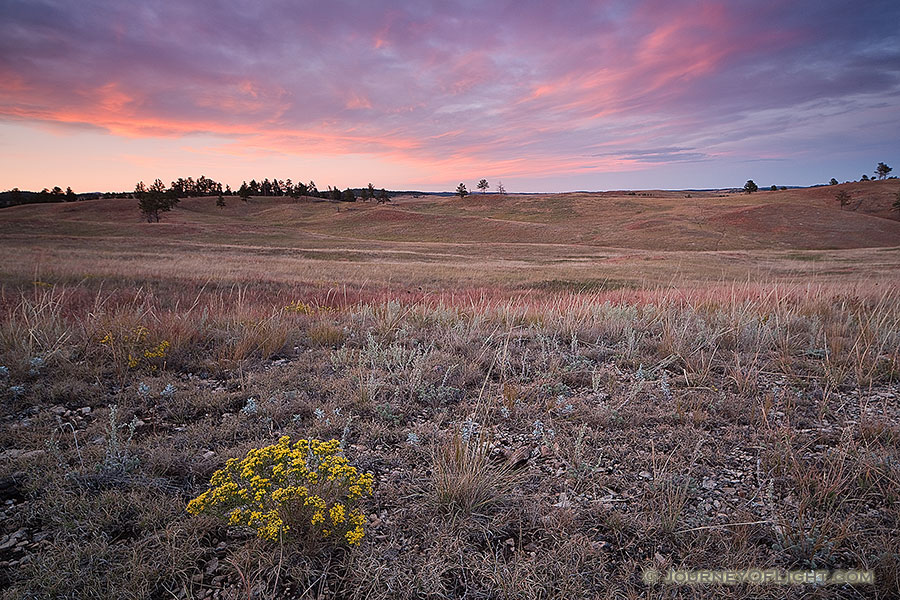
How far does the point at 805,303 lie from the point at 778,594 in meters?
7.34

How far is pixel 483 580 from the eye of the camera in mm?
1873

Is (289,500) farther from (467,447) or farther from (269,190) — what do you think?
(269,190)

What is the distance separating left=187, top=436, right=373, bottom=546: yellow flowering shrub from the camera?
1904 millimetres

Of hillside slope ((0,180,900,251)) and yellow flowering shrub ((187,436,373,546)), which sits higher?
hillside slope ((0,180,900,251))

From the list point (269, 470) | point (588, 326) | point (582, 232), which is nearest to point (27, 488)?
point (269, 470)

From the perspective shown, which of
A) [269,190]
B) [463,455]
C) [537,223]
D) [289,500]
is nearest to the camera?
[289,500]

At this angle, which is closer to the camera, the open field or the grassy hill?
the open field

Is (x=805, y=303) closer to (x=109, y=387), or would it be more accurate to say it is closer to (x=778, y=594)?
(x=778, y=594)

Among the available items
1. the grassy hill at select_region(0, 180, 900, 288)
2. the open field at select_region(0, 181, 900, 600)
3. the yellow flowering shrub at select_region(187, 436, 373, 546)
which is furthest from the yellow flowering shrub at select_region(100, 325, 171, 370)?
the grassy hill at select_region(0, 180, 900, 288)

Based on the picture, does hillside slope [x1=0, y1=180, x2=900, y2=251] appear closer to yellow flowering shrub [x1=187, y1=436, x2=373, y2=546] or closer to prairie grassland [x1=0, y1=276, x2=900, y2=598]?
prairie grassland [x1=0, y1=276, x2=900, y2=598]

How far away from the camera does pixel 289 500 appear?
81.4 inches

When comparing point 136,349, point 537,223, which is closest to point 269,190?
point 537,223

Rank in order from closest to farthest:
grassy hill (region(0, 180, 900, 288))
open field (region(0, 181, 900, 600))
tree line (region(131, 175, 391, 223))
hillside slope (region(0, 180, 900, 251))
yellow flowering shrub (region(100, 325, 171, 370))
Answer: open field (region(0, 181, 900, 600)), yellow flowering shrub (region(100, 325, 171, 370)), grassy hill (region(0, 180, 900, 288)), hillside slope (region(0, 180, 900, 251)), tree line (region(131, 175, 391, 223))

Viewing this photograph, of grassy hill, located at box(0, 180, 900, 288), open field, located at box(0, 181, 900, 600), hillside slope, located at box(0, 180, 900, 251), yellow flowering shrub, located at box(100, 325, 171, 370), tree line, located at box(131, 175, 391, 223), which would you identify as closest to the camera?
open field, located at box(0, 181, 900, 600)
